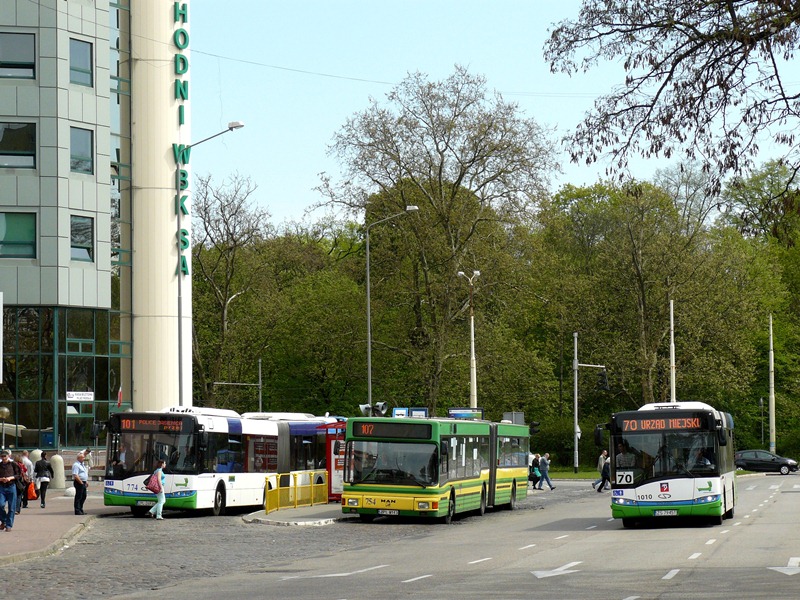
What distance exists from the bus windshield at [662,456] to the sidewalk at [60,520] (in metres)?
7.28

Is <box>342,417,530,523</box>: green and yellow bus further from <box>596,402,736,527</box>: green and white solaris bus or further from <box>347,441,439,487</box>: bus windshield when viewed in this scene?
<box>596,402,736,527</box>: green and white solaris bus

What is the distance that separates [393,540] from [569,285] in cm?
5196

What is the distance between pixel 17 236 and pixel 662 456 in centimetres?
3072

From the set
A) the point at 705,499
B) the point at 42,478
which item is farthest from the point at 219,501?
the point at 705,499

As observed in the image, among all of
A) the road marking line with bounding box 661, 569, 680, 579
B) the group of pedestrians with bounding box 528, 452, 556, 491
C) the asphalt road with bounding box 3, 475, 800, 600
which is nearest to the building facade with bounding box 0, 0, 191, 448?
the group of pedestrians with bounding box 528, 452, 556, 491

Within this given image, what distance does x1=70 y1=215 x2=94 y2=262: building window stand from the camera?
172 ft

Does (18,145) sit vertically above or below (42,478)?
above

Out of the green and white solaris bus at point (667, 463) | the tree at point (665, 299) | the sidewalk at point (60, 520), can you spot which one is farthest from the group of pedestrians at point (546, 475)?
the green and white solaris bus at point (667, 463)

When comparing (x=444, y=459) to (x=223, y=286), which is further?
(x=223, y=286)

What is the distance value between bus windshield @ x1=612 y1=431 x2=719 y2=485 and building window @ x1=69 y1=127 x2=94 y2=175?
1200 inches

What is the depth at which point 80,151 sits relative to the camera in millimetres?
53094

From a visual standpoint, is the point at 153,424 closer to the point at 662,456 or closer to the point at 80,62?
the point at 662,456

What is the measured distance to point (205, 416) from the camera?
34969mm

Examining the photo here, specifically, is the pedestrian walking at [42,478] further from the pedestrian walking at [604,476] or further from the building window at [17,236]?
the pedestrian walking at [604,476]
